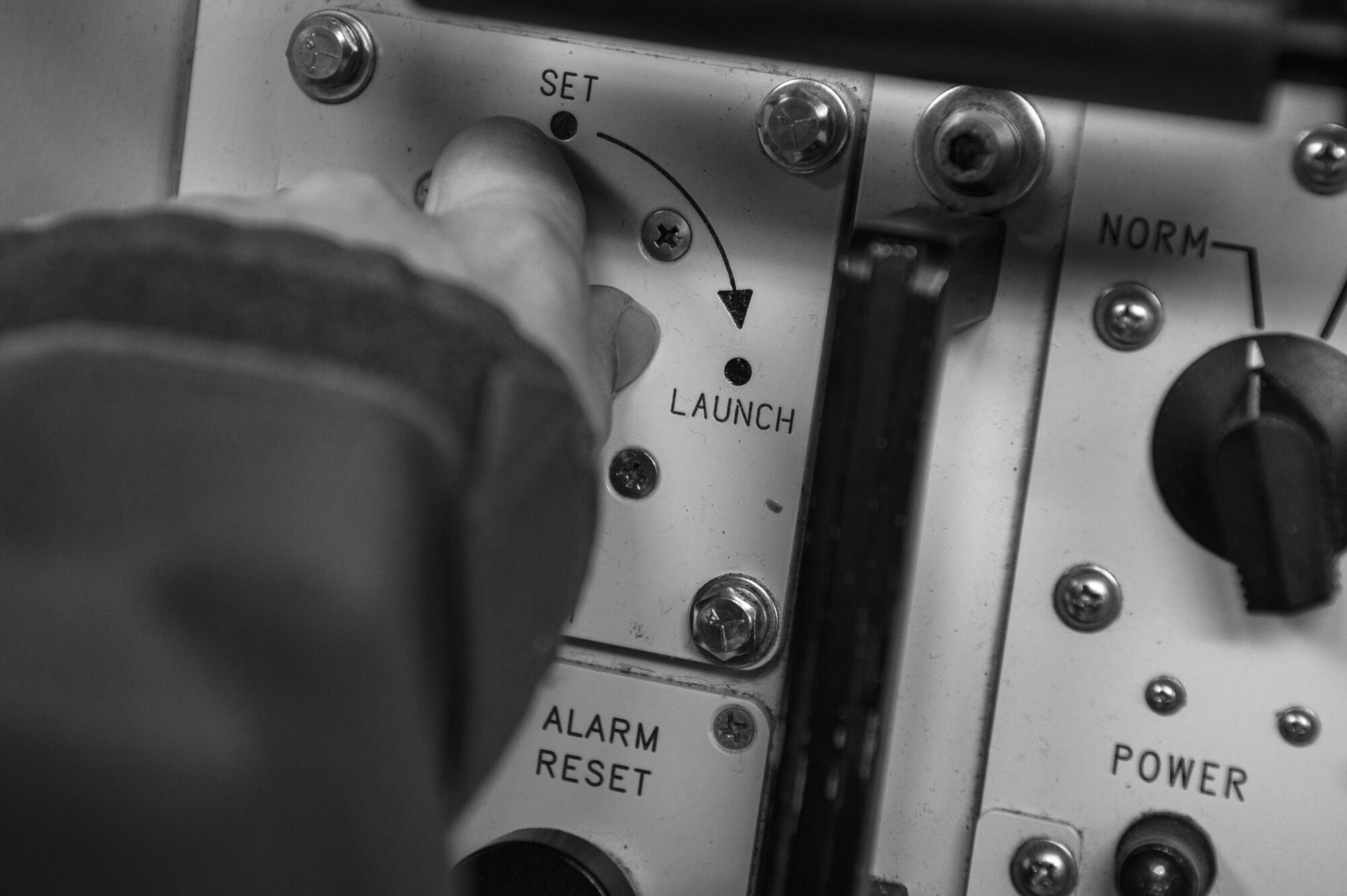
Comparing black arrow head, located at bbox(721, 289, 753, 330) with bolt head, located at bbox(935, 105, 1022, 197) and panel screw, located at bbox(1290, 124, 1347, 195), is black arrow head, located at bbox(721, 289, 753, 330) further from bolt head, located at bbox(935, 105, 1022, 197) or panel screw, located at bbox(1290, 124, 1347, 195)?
panel screw, located at bbox(1290, 124, 1347, 195)

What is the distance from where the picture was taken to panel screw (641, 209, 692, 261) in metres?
0.84

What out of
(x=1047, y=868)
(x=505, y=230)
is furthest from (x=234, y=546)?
(x=1047, y=868)

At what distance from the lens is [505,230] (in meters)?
0.62

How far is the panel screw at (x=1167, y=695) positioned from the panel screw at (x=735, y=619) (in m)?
0.25

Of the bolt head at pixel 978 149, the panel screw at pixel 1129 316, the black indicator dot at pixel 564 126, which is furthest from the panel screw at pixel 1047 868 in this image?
the black indicator dot at pixel 564 126

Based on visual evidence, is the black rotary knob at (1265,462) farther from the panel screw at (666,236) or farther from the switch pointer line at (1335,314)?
the panel screw at (666,236)

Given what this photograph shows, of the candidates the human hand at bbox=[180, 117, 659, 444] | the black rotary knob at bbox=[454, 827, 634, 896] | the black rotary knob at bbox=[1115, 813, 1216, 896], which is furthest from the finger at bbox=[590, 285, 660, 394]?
the black rotary knob at bbox=[1115, 813, 1216, 896]

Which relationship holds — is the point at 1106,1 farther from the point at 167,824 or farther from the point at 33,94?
the point at 33,94

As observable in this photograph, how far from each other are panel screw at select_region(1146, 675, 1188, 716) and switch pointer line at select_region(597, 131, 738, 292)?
0.38 metres

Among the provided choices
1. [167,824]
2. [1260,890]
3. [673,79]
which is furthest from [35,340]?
[1260,890]

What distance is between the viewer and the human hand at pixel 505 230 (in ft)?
1.69

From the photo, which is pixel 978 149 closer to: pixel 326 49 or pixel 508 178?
pixel 508 178

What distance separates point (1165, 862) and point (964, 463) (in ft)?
0.90

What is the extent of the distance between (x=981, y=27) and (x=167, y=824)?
46 cm
